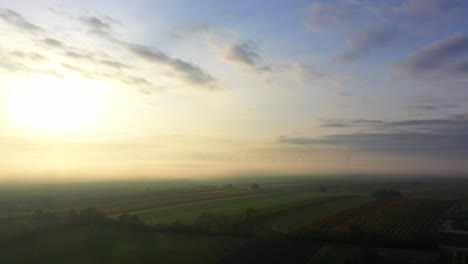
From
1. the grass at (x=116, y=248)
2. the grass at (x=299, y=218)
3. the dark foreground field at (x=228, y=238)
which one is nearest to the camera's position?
the grass at (x=116, y=248)

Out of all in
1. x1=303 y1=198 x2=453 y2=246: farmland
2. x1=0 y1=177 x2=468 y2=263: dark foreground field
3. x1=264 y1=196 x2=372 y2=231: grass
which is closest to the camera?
x1=0 y1=177 x2=468 y2=263: dark foreground field

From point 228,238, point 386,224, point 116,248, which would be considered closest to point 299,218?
point 386,224

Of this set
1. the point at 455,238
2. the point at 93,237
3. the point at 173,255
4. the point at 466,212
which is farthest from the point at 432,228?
the point at 93,237

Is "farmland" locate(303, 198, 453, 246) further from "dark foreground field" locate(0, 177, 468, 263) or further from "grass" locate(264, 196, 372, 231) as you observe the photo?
"grass" locate(264, 196, 372, 231)

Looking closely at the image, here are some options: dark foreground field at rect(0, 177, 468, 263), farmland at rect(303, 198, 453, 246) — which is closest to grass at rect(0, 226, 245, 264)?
dark foreground field at rect(0, 177, 468, 263)

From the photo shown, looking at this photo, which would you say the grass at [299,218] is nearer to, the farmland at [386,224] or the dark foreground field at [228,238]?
the dark foreground field at [228,238]

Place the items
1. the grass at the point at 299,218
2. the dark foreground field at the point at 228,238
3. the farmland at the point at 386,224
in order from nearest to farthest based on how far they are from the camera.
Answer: the dark foreground field at the point at 228,238
the farmland at the point at 386,224
the grass at the point at 299,218

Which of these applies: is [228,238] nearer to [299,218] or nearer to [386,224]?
[299,218]

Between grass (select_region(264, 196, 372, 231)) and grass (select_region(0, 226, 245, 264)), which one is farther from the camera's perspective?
grass (select_region(264, 196, 372, 231))

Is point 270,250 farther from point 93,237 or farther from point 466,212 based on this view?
point 466,212

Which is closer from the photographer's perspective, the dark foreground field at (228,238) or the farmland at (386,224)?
the dark foreground field at (228,238)

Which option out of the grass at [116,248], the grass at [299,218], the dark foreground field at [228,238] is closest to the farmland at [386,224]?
the dark foreground field at [228,238]
